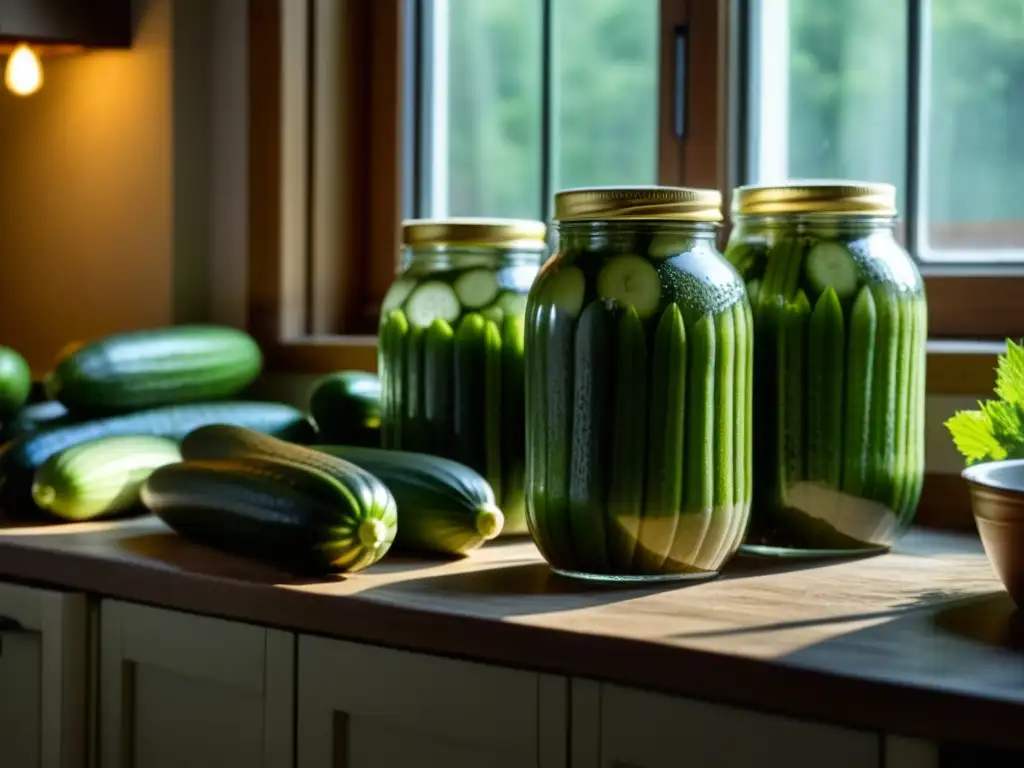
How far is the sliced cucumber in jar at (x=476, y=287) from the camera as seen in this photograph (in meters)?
1.26

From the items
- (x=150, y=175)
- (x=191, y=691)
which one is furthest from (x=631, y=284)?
(x=150, y=175)

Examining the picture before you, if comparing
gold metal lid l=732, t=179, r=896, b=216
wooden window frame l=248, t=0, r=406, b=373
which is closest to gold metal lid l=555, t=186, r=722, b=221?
gold metal lid l=732, t=179, r=896, b=216

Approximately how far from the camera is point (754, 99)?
152 cm

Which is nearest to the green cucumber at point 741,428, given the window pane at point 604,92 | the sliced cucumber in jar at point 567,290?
the sliced cucumber in jar at point 567,290

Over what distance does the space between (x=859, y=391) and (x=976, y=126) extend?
0.47 meters

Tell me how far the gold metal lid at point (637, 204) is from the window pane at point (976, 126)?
524mm

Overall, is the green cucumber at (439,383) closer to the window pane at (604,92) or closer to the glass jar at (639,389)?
the glass jar at (639,389)

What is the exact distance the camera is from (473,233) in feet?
4.15

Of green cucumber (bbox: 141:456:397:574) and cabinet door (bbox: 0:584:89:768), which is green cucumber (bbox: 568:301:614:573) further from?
cabinet door (bbox: 0:584:89:768)

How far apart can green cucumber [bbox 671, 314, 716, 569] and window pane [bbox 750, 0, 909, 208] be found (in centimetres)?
55

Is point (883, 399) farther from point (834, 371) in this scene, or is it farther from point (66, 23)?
point (66, 23)

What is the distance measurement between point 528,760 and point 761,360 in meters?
0.39

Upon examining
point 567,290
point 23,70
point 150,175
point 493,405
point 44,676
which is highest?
point 23,70

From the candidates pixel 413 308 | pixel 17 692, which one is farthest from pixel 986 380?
pixel 17 692
